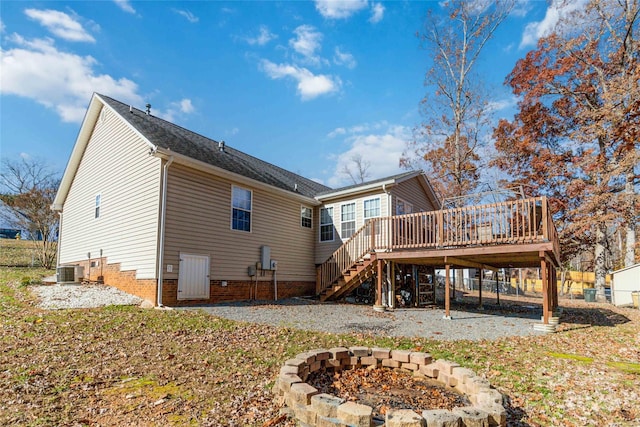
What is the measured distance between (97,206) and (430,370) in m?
13.8

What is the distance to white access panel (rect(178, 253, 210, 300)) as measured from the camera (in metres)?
10.7

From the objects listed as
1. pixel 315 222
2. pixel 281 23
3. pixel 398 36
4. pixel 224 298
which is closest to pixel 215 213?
pixel 224 298

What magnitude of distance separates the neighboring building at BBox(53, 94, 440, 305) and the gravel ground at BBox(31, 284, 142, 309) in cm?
48

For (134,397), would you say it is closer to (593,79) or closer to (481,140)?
(481,140)

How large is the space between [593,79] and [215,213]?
71.7 ft

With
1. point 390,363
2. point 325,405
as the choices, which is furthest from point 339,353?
point 325,405

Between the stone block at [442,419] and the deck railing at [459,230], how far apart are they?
6.90m

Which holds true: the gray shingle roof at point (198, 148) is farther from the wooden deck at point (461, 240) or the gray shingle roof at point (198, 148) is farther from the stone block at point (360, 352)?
the stone block at point (360, 352)

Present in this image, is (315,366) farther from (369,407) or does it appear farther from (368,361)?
(369,407)

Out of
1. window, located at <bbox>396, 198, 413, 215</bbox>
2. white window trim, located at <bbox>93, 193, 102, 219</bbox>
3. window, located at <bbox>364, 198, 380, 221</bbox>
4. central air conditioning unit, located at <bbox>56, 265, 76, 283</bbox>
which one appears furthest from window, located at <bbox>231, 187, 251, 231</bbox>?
central air conditioning unit, located at <bbox>56, 265, 76, 283</bbox>

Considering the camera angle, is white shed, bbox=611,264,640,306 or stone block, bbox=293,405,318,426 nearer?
stone block, bbox=293,405,318,426

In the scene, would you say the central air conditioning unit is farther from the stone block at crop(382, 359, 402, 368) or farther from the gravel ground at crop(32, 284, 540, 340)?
the stone block at crop(382, 359, 402, 368)

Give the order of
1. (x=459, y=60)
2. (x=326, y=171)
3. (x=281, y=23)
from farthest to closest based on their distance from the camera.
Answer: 1. (x=326, y=171)
2. (x=459, y=60)
3. (x=281, y=23)

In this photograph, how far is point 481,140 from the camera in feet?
76.2
